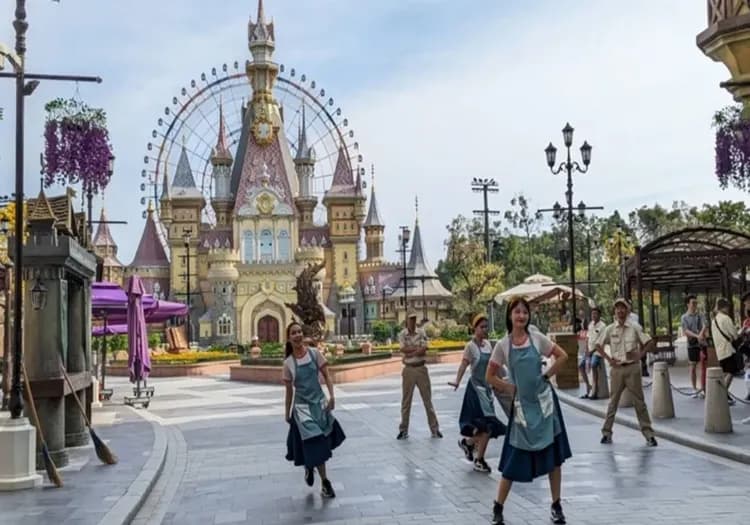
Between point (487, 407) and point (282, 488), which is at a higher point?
point (487, 407)

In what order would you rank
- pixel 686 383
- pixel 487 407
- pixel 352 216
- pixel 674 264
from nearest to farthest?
1. pixel 487 407
2. pixel 686 383
3. pixel 674 264
4. pixel 352 216

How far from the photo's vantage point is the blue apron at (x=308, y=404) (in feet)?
30.7

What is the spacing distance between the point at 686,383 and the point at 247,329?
5983 centimetres

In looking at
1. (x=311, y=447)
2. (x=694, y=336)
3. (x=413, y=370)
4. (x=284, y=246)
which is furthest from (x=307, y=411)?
(x=284, y=246)

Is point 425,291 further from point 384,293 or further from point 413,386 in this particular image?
point 413,386

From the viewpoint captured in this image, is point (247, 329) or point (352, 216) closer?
point (247, 329)

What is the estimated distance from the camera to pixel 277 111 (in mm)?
88750

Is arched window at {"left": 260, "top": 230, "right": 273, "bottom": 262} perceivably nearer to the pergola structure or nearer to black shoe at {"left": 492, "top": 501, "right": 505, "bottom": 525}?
the pergola structure

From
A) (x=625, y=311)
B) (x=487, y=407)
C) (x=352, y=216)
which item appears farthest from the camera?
Answer: (x=352, y=216)

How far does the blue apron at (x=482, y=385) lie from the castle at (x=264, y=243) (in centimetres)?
6531

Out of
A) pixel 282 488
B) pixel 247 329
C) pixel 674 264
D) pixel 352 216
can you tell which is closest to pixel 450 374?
pixel 674 264

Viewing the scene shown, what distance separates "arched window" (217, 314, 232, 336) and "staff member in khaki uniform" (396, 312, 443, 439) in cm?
6486

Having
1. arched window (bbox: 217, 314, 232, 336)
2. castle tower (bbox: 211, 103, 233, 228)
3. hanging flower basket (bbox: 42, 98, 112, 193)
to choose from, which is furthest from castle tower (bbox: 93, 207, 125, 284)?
hanging flower basket (bbox: 42, 98, 112, 193)

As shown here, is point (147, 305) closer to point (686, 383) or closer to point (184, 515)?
point (686, 383)
